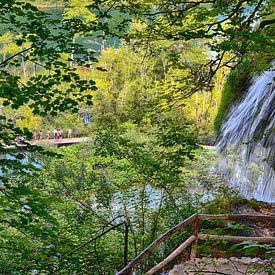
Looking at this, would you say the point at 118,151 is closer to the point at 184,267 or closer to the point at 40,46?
the point at 184,267

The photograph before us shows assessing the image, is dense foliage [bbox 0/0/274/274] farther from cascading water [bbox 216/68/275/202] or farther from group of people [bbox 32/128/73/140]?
group of people [bbox 32/128/73/140]

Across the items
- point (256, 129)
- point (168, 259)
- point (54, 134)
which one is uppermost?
point (256, 129)

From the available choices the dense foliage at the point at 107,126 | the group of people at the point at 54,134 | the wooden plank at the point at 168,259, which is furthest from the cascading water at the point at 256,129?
the group of people at the point at 54,134

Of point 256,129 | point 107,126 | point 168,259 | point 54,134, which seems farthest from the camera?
point 54,134

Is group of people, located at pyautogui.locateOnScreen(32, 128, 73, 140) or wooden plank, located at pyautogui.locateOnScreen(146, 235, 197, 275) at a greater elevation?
wooden plank, located at pyautogui.locateOnScreen(146, 235, 197, 275)

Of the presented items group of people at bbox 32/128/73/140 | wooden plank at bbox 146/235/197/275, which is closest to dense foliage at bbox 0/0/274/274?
wooden plank at bbox 146/235/197/275

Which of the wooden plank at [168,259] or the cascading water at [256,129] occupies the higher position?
the cascading water at [256,129]

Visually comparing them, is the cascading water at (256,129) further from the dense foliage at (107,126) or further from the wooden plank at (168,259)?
the wooden plank at (168,259)

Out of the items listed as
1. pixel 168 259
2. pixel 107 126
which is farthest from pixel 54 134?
pixel 168 259

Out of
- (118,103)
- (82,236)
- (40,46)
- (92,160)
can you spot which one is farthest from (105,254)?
(118,103)

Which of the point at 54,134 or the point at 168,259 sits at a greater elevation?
the point at 168,259

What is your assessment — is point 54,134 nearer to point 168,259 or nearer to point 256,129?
point 256,129

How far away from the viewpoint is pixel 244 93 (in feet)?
18.5

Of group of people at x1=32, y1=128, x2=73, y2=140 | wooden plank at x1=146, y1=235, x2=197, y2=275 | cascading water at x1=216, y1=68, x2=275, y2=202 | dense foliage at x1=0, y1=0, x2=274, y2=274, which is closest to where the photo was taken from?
dense foliage at x1=0, y1=0, x2=274, y2=274
